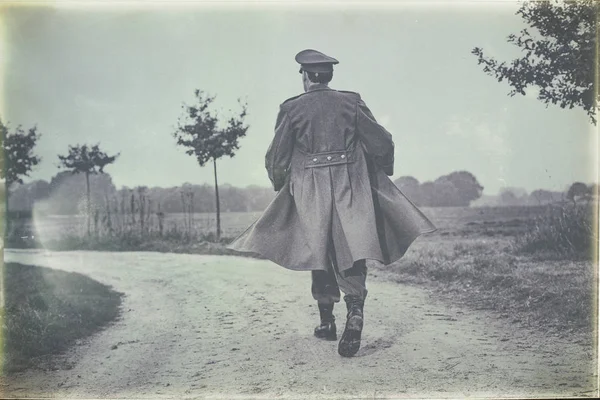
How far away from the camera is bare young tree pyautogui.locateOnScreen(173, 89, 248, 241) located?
4926mm

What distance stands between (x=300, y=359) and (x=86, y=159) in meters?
2.79

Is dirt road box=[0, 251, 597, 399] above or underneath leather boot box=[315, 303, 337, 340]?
underneath

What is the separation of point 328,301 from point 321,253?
462 mm

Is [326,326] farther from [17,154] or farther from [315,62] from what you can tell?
[17,154]

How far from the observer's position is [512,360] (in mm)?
3689

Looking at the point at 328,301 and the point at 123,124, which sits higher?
the point at 123,124

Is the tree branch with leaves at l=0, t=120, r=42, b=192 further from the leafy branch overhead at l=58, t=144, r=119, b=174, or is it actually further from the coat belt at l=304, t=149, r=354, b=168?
the coat belt at l=304, t=149, r=354, b=168

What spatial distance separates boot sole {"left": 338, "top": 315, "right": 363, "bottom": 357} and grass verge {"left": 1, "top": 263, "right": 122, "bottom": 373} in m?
2.29

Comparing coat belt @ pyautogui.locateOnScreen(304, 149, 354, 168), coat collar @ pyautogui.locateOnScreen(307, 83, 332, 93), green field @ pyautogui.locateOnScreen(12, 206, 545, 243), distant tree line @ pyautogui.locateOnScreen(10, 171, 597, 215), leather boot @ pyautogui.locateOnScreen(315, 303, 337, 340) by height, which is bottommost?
leather boot @ pyautogui.locateOnScreen(315, 303, 337, 340)

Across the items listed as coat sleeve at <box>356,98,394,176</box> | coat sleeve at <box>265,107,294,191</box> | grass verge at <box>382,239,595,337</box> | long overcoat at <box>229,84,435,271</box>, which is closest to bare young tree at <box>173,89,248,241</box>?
coat sleeve at <box>265,107,294,191</box>

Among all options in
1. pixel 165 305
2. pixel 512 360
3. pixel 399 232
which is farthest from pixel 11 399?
pixel 512 360

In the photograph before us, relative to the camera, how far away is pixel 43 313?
4445 millimetres

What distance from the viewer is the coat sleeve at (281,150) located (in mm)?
4105

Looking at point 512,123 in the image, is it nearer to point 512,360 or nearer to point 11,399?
point 512,360
